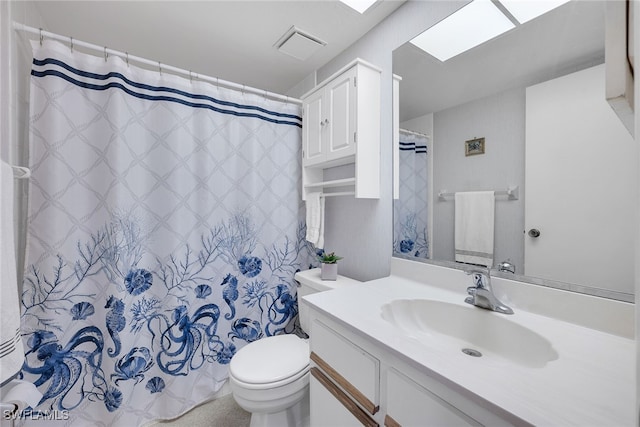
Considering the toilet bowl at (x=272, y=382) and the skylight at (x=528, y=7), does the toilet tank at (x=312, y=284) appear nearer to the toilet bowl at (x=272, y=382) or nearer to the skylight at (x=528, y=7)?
the toilet bowl at (x=272, y=382)

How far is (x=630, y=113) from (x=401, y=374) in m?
0.70

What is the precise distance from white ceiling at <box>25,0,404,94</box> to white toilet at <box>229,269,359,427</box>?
4.95 feet

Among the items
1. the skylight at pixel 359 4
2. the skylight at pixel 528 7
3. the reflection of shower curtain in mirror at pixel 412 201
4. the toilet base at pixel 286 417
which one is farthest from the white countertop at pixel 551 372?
the skylight at pixel 359 4

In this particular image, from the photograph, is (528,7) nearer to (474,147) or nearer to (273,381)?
(474,147)

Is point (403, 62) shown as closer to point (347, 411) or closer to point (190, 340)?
point (347, 411)

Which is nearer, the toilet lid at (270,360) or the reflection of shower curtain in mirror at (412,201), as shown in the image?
the toilet lid at (270,360)

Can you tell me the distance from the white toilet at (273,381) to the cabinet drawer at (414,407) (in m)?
0.62

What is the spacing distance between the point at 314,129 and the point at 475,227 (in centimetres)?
110

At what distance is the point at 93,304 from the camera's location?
1312mm

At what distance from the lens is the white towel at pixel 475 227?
1047mm

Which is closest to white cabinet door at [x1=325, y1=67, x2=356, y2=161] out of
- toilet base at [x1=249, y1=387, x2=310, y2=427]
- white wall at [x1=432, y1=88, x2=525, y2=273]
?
white wall at [x1=432, y1=88, x2=525, y2=273]

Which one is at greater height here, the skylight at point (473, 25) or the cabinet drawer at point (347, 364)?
the skylight at point (473, 25)

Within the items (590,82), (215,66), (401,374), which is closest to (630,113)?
(590,82)

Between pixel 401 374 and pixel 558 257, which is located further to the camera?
pixel 558 257
